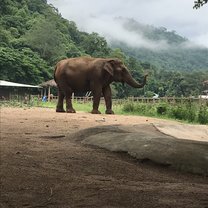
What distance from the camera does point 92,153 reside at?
5.80m

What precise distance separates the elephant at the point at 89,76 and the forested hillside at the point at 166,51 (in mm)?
92202

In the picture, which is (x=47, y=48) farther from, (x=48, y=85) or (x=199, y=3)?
(x=199, y=3)

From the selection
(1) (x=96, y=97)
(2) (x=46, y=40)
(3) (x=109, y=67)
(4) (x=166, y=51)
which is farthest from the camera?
(4) (x=166, y=51)

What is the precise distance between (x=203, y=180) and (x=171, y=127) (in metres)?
4.20

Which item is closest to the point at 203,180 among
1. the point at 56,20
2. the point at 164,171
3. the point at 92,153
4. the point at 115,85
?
the point at 164,171

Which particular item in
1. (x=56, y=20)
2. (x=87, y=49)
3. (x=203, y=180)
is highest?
(x=56, y=20)

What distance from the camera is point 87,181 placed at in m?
4.14

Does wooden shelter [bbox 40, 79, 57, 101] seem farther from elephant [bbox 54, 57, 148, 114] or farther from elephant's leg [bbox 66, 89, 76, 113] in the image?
elephant's leg [bbox 66, 89, 76, 113]

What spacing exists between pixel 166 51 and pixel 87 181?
14684 centimetres

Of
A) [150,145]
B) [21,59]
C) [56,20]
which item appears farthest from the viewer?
[56,20]

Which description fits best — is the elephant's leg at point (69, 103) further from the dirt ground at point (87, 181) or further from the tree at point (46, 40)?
the tree at point (46, 40)

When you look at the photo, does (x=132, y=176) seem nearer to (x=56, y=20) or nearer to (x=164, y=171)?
(x=164, y=171)

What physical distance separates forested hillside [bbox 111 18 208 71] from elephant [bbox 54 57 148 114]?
92.2 metres

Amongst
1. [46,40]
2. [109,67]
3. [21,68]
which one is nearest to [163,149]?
[109,67]
